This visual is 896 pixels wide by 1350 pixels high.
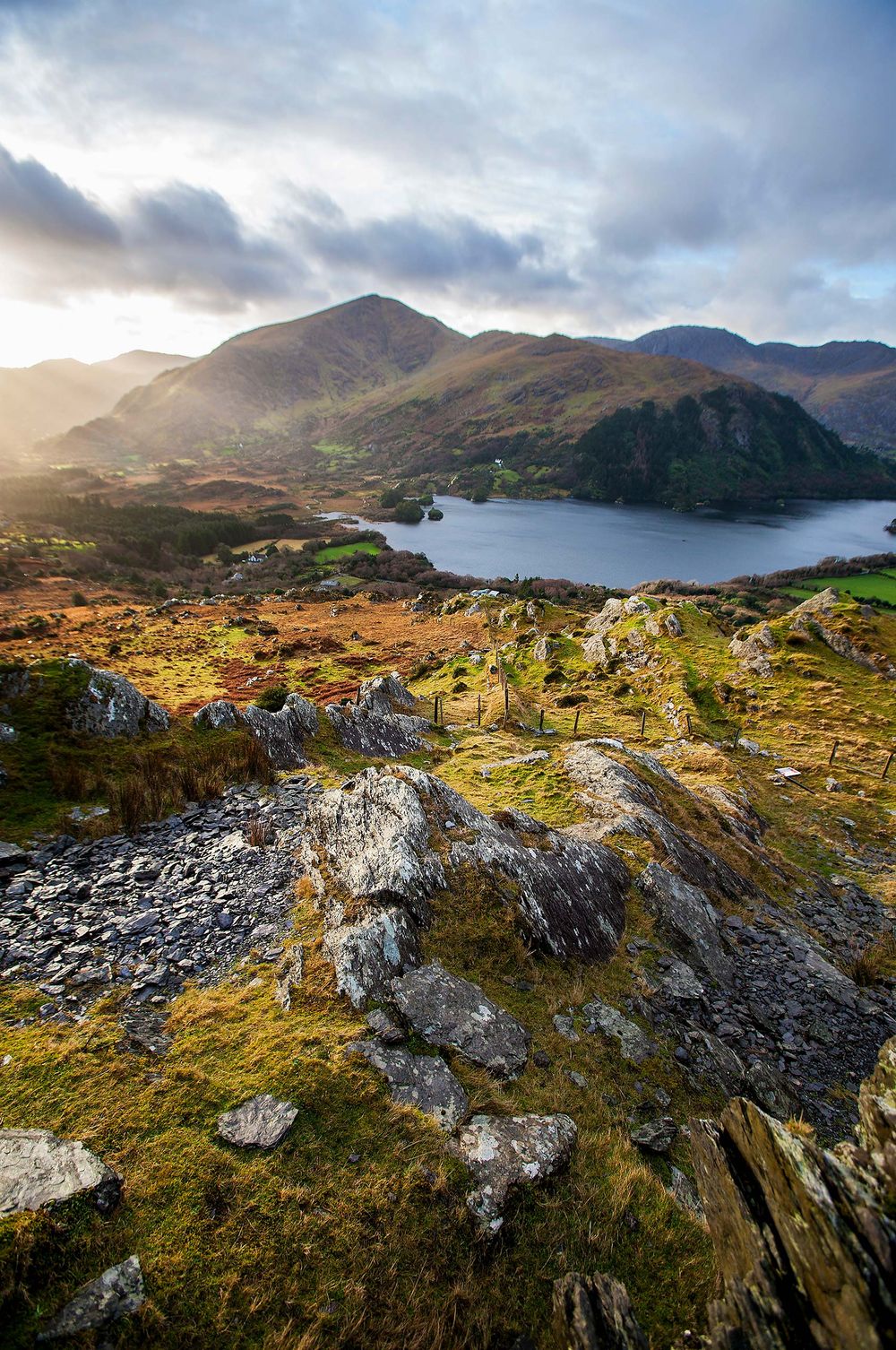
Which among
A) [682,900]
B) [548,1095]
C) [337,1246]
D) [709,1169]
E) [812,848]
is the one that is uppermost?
[709,1169]

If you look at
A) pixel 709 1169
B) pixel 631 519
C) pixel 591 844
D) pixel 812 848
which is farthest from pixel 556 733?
pixel 631 519

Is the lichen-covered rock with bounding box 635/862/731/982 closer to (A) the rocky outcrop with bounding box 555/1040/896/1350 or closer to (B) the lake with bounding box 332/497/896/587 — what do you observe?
(A) the rocky outcrop with bounding box 555/1040/896/1350

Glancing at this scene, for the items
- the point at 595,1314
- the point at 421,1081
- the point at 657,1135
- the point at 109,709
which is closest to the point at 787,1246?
the point at 595,1314

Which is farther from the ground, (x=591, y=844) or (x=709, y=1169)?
(x=709, y=1169)

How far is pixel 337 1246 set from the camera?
17.4 feet

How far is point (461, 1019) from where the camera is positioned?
26.5 feet

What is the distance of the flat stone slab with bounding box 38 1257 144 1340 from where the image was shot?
432cm

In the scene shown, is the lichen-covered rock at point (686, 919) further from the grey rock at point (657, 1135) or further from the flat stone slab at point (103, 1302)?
the flat stone slab at point (103, 1302)

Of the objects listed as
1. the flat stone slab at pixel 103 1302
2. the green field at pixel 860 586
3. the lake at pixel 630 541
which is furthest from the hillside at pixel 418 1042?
the lake at pixel 630 541

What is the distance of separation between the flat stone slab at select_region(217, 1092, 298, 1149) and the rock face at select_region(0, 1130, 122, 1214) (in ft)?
3.74

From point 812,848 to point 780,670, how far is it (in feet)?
50.0

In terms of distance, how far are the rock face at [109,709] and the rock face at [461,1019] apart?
466 inches

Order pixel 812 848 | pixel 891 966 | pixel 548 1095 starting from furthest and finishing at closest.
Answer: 1. pixel 812 848
2. pixel 891 966
3. pixel 548 1095

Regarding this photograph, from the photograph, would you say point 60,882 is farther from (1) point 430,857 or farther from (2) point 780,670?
(2) point 780,670
